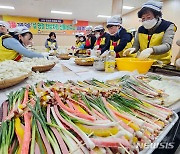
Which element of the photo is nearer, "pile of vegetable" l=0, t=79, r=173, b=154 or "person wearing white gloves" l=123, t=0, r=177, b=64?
"pile of vegetable" l=0, t=79, r=173, b=154

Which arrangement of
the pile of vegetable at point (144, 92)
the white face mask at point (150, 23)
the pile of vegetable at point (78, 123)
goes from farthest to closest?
the white face mask at point (150, 23)
the pile of vegetable at point (144, 92)
the pile of vegetable at point (78, 123)

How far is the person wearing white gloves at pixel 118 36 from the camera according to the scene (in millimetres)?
2318

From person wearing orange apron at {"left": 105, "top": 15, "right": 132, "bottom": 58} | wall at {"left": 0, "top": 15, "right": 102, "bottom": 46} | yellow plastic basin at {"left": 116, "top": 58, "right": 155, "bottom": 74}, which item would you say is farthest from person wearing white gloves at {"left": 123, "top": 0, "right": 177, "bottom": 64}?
wall at {"left": 0, "top": 15, "right": 102, "bottom": 46}

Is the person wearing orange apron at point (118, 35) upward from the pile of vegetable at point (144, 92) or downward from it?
upward

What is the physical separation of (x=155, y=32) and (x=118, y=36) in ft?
2.58

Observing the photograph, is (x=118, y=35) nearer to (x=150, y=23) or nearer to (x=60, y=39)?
(x=150, y=23)

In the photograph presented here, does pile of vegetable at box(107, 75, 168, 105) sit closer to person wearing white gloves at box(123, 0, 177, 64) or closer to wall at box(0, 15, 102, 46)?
person wearing white gloves at box(123, 0, 177, 64)

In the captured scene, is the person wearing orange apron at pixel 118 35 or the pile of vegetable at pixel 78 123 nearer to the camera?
the pile of vegetable at pixel 78 123

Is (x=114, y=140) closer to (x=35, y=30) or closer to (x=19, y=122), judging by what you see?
(x=19, y=122)

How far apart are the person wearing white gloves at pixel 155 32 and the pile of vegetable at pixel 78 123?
1023mm

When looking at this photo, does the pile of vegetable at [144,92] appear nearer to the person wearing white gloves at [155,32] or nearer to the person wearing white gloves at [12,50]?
the person wearing white gloves at [155,32]

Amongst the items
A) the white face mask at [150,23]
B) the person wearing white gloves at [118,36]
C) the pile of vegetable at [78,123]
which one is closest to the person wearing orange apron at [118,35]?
the person wearing white gloves at [118,36]

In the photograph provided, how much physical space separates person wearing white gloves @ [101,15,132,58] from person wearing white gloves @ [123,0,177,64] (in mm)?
294

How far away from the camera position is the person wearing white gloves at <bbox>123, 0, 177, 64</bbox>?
1.69 meters
